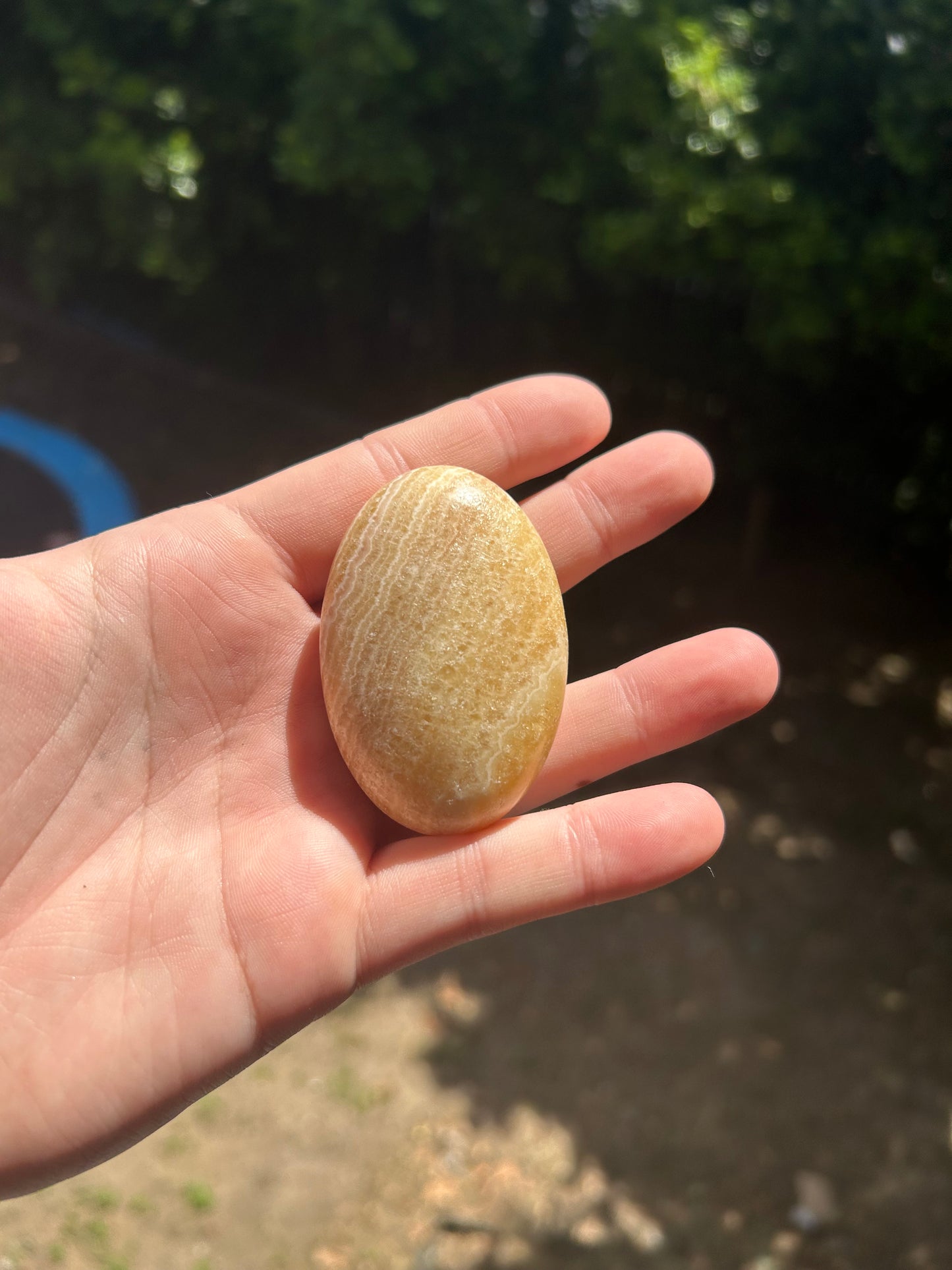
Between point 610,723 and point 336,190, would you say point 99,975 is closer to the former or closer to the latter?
point 610,723

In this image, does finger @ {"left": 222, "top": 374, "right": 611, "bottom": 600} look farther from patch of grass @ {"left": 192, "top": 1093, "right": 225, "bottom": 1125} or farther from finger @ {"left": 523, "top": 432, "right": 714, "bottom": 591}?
patch of grass @ {"left": 192, "top": 1093, "right": 225, "bottom": 1125}

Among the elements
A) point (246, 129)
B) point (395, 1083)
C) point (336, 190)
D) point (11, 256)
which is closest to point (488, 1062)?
point (395, 1083)

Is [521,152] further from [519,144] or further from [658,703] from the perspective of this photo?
[658,703]

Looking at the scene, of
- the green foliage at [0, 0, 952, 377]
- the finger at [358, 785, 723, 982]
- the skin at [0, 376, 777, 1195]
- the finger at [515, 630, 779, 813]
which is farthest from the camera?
the green foliage at [0, 0, 952, 377]

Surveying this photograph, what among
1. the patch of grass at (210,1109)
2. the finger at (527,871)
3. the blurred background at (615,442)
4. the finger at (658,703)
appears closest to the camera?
the finger at (527,871)

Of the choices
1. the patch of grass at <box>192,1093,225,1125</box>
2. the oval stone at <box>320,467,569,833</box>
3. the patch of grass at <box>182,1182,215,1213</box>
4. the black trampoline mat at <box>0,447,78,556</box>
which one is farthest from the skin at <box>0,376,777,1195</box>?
the black trampoline mat at <box>0,447,78,556</box>

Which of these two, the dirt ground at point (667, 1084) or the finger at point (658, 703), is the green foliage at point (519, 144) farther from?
the finger at point (658, 703)

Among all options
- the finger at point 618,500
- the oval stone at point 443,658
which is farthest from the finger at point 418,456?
the oval stone at point 443,658
